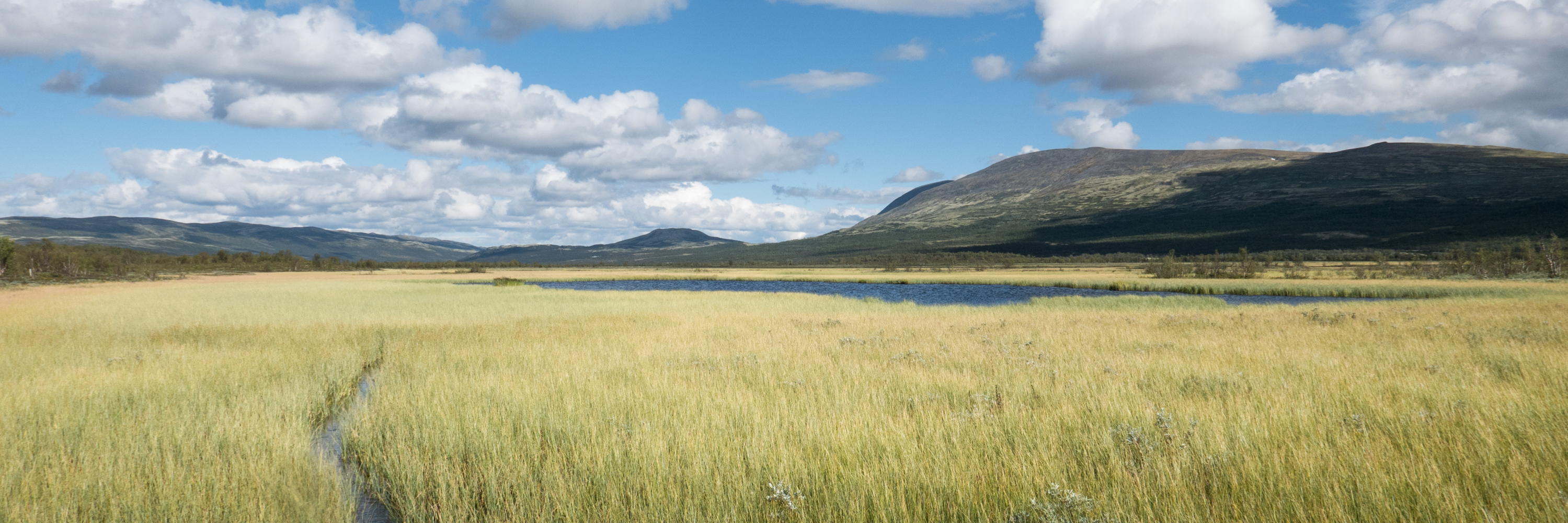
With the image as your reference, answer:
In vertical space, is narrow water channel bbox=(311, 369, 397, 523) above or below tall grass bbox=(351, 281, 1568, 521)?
below

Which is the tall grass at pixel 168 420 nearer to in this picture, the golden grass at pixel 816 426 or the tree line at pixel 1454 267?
the golden grass at pixel 816 426

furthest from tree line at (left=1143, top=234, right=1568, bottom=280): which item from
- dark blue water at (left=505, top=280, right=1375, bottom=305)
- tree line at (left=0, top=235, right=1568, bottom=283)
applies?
dark blue water at (left=505, top=280, right=1375, bottom=305)

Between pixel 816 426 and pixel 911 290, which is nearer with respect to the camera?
pixel 816 426

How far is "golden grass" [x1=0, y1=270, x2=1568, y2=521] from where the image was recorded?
5410 millimetres

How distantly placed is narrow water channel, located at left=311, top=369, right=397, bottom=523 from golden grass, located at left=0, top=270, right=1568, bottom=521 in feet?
0.71

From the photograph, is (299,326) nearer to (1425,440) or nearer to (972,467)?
(972,467)

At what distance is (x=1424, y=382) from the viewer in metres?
9.45

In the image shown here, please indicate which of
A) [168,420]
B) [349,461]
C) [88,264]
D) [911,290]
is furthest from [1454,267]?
[88,264]

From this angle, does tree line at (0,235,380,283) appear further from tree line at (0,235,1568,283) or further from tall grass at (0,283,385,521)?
tall grass at (0,283,385,521)

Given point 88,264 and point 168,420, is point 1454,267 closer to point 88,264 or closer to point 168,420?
point 168,420

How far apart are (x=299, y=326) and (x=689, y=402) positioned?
18.8m

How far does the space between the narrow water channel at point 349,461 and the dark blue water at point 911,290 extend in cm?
2973

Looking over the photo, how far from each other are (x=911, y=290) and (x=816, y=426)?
52.6 m

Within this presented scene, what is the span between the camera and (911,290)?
59.1 m
